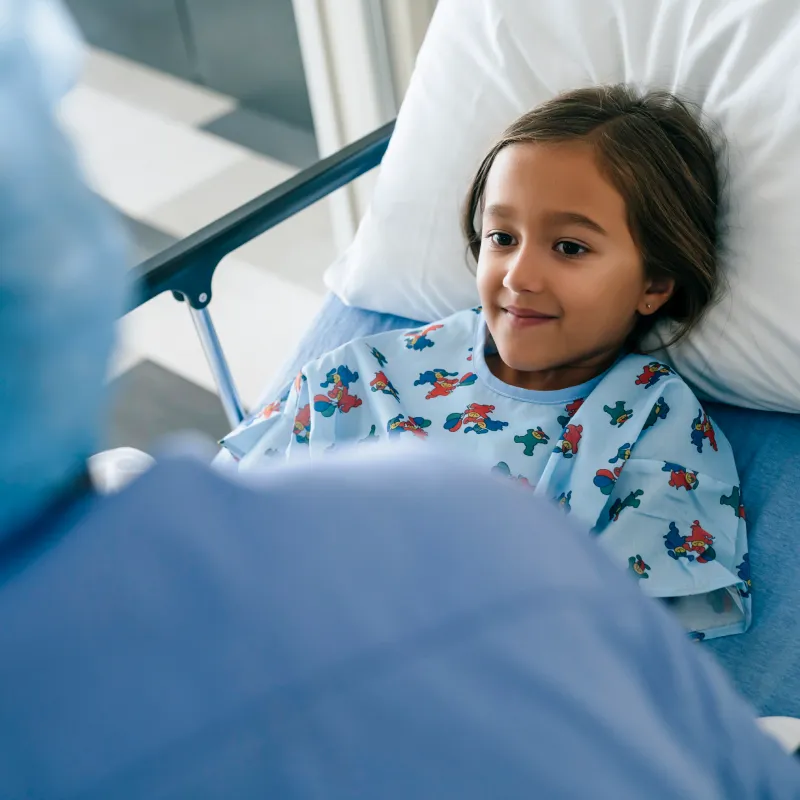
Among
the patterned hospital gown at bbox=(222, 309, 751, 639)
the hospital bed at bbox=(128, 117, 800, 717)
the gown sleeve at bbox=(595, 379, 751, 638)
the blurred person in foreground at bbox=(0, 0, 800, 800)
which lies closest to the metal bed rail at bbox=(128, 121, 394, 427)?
the hospital bed at bbox=(128, 117, 800, 717)

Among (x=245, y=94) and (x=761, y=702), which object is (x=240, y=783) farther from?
(x=245, y=94)

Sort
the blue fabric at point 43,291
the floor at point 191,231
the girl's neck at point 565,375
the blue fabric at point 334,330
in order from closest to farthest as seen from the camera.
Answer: the blue fabric at point 43,291 < the girl's neck at point 565,375 < the blue fabric at point 334,330 < the floor at point 191,231

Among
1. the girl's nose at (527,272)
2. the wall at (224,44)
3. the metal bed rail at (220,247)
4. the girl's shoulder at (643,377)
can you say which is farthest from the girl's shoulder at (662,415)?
the wall at (224,44)

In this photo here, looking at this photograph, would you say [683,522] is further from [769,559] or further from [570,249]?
[570,249]

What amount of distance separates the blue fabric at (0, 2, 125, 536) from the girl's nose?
2.56 feet

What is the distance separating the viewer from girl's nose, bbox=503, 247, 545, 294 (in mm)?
1093

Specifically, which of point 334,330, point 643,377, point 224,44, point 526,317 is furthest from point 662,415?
point 224,44

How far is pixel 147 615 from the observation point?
355 millimetres

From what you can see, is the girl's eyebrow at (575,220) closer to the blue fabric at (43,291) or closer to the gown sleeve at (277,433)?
the gown sleeve at (277,433)

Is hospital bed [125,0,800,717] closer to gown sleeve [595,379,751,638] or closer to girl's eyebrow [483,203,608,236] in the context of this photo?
gown sleeve [595,379,751,638]

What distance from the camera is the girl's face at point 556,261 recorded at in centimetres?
109

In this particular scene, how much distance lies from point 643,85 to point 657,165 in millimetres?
135

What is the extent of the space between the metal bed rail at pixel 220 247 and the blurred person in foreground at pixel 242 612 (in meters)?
0.80

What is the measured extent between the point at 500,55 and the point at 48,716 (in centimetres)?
109
